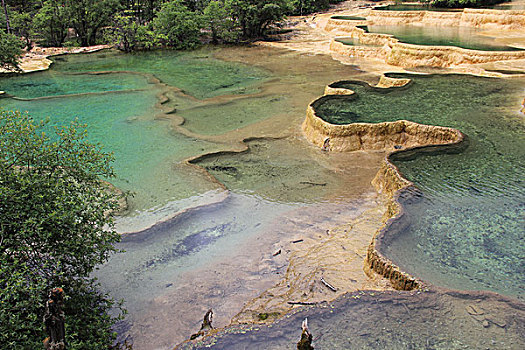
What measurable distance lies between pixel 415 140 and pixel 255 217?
4.85m

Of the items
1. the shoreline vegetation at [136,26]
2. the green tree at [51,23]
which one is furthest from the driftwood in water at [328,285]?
the green tree at [51,23]

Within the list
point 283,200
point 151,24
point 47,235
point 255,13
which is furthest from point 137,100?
point 151,24

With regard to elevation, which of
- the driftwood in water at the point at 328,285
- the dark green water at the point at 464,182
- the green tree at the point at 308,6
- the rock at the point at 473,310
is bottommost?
the driftwood in water at the point at 328,285

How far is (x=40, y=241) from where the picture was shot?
15.9ft

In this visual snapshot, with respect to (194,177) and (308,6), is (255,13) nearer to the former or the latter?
(308,6)

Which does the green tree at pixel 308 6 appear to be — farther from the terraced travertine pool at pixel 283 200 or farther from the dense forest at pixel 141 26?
the terraced travertine pool at pixel 283 200

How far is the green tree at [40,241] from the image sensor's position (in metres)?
4.36

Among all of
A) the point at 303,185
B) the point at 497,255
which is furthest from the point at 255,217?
the point at 497,255

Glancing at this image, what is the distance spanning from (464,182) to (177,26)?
2366 cm

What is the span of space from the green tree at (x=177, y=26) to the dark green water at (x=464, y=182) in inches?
690

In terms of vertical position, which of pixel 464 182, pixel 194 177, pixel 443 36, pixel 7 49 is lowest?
pixel 194 177

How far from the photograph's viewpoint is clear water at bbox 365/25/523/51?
722 inches

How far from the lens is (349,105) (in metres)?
12.6

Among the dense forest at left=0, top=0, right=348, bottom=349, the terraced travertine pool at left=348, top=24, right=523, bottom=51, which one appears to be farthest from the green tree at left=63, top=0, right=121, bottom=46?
the dense forest at left=0, top=0, right=348, bottom=349
